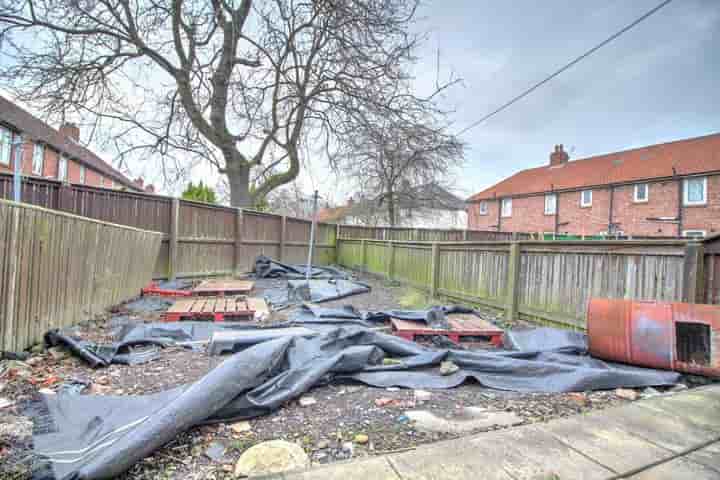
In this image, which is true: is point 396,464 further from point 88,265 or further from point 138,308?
point 138,308

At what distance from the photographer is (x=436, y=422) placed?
76.7 inches

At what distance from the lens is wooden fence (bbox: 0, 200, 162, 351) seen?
2596 millimetres

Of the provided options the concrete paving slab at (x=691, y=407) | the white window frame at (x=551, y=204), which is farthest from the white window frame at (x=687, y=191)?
the concrete paving slab at (x=691, y=407)

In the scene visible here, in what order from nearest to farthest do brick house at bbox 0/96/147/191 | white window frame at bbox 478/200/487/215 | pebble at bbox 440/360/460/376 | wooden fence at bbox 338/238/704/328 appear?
1. pebble at bbox 440/360/460/376
2. wooden fence at bbox 338/238/704/328
3. brick house at bbox 0/96/147/191
4. white window frame at bbox 478/200/487/215

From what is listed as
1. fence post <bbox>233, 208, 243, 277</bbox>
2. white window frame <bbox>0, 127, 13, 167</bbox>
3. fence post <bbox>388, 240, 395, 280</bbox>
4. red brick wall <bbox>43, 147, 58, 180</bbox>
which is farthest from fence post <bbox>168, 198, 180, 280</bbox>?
red brick wall <bbox>43, 147, 58, 180</bbox>

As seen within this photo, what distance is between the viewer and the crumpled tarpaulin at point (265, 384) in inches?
57.0

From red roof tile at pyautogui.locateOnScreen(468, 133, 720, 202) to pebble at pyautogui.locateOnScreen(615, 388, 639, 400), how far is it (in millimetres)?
17634

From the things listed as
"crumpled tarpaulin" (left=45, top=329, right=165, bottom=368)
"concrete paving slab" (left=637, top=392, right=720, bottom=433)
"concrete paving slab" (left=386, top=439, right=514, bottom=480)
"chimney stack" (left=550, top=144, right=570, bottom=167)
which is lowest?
"crumpled tarpaulin" (left=45, top=329, right=165, bottom=368)

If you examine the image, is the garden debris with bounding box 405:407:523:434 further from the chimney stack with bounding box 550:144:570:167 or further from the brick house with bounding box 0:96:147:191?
the chimney stack with bounding box 550:144:570:167

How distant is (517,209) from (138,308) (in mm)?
22832

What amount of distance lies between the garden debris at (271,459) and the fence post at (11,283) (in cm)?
237

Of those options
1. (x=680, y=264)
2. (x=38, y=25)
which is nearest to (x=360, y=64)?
(x=38, y=25)

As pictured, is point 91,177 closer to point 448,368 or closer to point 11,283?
point 11,283

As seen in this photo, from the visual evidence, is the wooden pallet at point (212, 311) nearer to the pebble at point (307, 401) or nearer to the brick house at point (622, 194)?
the pebble at point (307, 401)
